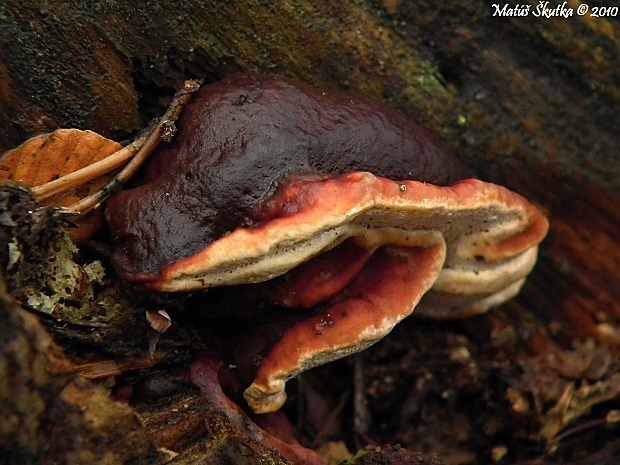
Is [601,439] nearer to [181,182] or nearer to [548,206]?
[548,206]

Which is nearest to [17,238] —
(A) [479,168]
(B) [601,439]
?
(A) [479,168]

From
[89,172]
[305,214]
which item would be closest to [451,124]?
[305,214]

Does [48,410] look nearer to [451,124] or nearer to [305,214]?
[305,214]

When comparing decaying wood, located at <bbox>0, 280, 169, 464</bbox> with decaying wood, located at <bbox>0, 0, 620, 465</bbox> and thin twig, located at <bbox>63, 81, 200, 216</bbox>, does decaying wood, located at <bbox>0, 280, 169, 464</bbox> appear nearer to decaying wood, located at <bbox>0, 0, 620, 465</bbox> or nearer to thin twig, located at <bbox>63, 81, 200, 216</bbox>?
decaying wood, located at <bbox>0, 0, 620, 465</bbox>

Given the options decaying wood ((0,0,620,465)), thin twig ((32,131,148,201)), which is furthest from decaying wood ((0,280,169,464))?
thin twig ((32,131,148,201))

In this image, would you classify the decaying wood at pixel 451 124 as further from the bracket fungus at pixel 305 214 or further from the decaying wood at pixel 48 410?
the bracket fungus at pixel 305 214

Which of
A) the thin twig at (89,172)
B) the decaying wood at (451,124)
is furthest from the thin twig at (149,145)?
the decaying wood at (451,124)

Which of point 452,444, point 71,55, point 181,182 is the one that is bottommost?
point 452,444
